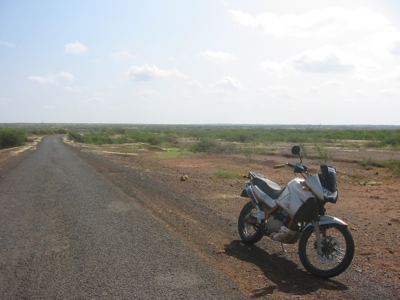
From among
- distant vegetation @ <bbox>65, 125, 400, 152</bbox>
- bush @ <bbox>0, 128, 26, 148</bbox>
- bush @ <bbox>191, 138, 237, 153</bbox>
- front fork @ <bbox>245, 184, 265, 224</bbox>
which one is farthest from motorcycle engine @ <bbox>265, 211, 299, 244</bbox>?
bush @ <bbox>0, 128, 26, 148</bbox>

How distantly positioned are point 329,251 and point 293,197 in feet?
2.85

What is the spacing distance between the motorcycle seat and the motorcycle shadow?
2.94 ft

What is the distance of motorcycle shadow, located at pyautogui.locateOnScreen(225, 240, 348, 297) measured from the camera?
5328 mm

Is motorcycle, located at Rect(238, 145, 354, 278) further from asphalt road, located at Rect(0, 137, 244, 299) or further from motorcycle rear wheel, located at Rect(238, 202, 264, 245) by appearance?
asphalt road, located at Rect(0, 137, 244, 299)

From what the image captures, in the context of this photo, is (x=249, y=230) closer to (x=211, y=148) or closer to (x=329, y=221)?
(x=329, y=221)

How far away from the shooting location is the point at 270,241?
759 centimetres

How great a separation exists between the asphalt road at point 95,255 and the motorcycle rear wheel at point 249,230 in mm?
1002

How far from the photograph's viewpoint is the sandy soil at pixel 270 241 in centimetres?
544

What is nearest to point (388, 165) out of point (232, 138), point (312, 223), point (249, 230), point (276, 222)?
point (249, 230)

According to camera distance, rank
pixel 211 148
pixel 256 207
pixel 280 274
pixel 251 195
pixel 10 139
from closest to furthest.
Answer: pixel 280 274
pixel 256 207
pixel 251 195
pixel 211 148
pixel 10 139

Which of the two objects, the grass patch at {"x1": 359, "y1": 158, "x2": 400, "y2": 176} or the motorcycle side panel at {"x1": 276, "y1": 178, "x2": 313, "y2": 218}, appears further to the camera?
the grass patch at {"x1": 359, "y1": 158, "x2": 400, "y2": 176}

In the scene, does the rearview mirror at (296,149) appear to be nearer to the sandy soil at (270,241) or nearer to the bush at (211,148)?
the sandy soil at (270,241)

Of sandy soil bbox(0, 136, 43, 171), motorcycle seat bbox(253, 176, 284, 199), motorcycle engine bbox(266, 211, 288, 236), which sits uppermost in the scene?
motorcycle seat bbox(253, 176, 284, 199)

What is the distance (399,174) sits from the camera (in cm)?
1950
